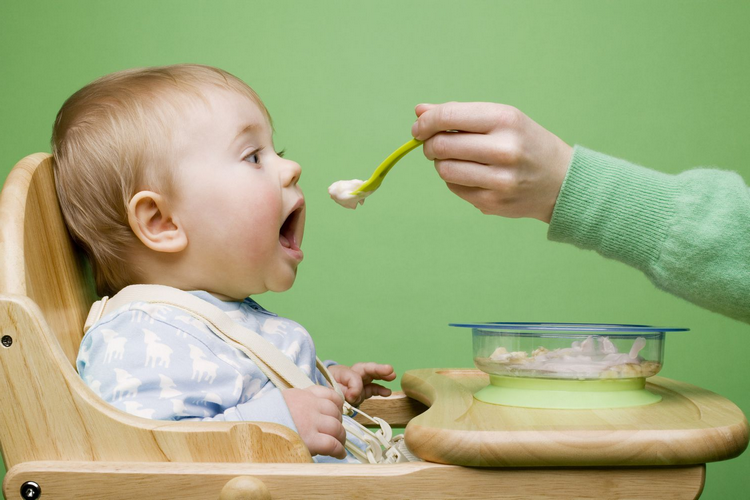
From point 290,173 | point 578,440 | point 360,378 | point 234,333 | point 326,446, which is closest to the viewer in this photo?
point 578,440

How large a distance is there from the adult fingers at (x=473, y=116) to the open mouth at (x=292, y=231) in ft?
0.80

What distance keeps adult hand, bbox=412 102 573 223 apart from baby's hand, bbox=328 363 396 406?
0.36 m

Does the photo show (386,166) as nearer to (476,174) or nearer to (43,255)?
(476,174)

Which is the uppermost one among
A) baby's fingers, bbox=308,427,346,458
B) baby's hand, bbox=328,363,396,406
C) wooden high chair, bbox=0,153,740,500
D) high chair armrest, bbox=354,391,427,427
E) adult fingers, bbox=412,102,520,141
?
adult fingers, bbox=412,102,520,141

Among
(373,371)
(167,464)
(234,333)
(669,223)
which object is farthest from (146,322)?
(669,223)

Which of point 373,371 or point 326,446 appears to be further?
point 373,371

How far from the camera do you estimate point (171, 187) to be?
85 cm

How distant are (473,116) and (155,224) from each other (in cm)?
37

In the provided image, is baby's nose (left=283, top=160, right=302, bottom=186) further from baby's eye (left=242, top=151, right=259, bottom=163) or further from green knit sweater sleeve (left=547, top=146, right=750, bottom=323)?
green knit sweater sleeve (left=547, top=146, right=750, bottom=323)

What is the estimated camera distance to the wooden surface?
1.94 ft

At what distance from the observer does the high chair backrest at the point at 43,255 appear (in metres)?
0.66

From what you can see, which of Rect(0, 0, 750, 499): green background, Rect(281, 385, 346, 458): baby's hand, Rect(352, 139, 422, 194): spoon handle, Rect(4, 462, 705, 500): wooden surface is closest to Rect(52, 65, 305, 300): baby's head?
Rect(352, 139, 422, 194): spoon handle

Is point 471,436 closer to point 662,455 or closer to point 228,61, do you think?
point 662,455

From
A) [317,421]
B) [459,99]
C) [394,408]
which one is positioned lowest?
[394,408]
